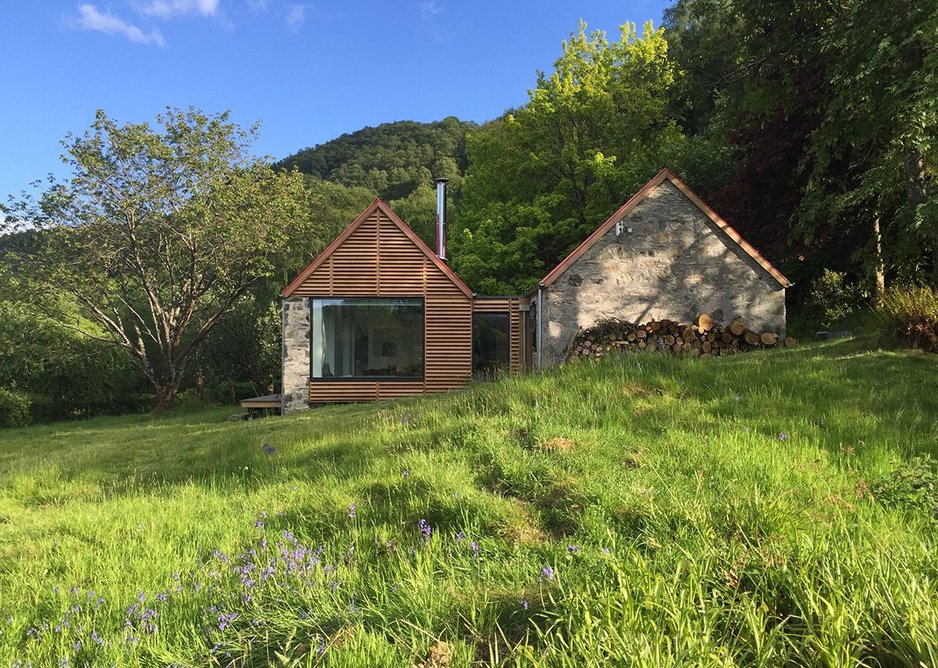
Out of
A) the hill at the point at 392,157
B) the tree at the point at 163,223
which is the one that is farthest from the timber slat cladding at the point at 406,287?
the hill at the point at 392,157

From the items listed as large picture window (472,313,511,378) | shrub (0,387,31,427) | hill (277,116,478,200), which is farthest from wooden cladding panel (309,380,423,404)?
hill (277,116,478,200)

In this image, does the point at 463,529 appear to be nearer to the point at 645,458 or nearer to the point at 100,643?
the point at 645,458

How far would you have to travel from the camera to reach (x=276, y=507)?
4199 mm

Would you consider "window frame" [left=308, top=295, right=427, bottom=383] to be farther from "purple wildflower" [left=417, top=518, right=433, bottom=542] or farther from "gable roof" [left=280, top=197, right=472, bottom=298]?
"purple wildflower" [left=417, top=518, right=433, bottom=542]

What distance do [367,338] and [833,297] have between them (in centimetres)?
1367

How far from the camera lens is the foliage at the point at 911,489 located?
3020mm

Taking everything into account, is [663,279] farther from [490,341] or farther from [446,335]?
[446,335]

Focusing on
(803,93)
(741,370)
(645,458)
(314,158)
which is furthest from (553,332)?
(314,158)

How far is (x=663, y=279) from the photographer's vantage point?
1333 centimetres

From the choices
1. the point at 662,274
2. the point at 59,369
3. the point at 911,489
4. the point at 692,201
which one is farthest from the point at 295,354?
the point at 59,369

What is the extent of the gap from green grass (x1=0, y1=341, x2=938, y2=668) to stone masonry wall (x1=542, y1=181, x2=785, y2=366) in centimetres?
727

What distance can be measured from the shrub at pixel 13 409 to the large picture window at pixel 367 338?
14.3 meters

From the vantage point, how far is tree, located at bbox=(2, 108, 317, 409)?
19.0 meters

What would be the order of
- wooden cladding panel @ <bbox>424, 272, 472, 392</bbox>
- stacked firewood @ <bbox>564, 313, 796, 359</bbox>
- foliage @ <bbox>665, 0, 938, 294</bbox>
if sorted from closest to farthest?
foliage @ <bbox>665, 0, 938, 294</bbox>, stacked firewood @ <bbox>564, 313, 796, 359</bbox>, wooden cladding panel @ <bbox>424, 272, 472, 392</bbox>
